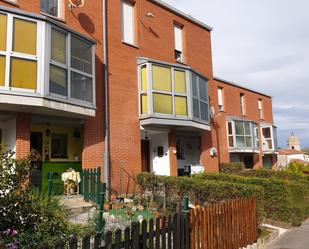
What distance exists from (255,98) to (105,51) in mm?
21139

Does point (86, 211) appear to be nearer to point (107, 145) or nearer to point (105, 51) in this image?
point (107, 145)

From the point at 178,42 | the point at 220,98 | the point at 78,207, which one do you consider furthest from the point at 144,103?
the point at 220,98

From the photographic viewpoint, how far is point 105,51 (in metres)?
15.6

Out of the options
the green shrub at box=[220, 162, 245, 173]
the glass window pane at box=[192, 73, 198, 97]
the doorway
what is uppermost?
the glass window pane at box=[192, 73, 198, 97]

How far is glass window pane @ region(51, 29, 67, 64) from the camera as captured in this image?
39.1 feet

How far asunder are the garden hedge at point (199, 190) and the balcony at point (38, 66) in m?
3.90

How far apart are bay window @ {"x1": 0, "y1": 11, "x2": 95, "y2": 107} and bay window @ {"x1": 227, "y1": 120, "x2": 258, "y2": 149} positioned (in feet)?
54.0

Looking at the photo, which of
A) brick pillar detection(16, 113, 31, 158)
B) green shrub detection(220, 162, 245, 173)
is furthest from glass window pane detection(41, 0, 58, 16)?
green shrub detection(220, 162, 245, 173)

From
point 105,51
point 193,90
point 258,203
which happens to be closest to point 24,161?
point 258,203

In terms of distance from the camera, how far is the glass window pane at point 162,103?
16.3 meters

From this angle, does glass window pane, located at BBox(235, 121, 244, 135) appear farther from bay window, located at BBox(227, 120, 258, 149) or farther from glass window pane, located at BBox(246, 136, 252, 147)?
glass window pane, located at BBox(246, 136, 252, 147)

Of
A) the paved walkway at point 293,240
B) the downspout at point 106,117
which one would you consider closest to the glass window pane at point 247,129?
the downspout at point 106,117

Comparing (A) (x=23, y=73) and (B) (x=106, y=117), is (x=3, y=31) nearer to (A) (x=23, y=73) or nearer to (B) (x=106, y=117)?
(A) (x=23, y=73)

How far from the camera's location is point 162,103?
16.5 meters
